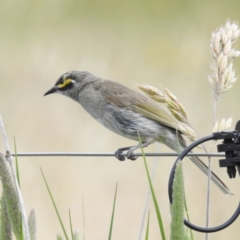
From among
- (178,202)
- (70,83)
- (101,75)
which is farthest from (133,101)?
(178,202)

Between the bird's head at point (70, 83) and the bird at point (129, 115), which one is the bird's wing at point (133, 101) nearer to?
the bird at point (129, 115)

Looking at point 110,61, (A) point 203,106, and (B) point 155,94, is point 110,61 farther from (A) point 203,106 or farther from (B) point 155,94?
(B) point 155,94

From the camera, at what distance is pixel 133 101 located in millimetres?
3324

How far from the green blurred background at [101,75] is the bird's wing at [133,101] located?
661 mm

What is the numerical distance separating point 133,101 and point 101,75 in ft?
3.13

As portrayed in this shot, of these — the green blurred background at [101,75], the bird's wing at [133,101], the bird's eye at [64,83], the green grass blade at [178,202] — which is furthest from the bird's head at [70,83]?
the green grass blade at [178,202]

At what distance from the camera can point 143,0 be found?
5004 millimetres

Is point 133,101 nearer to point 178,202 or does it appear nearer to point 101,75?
point 101,75

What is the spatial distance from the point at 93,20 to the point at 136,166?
1.09 m

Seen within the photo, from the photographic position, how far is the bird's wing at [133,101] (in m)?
3.19

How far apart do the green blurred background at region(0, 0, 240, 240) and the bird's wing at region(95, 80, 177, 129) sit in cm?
66

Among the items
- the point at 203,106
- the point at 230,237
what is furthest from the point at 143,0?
the point at 230,237

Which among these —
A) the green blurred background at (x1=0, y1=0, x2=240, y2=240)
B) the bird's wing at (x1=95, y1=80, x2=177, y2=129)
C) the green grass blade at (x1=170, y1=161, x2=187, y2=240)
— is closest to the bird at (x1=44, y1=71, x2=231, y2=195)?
the bird's wing at (x1=95, y1=80, x2=177, y2=129)

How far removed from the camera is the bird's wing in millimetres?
3191
